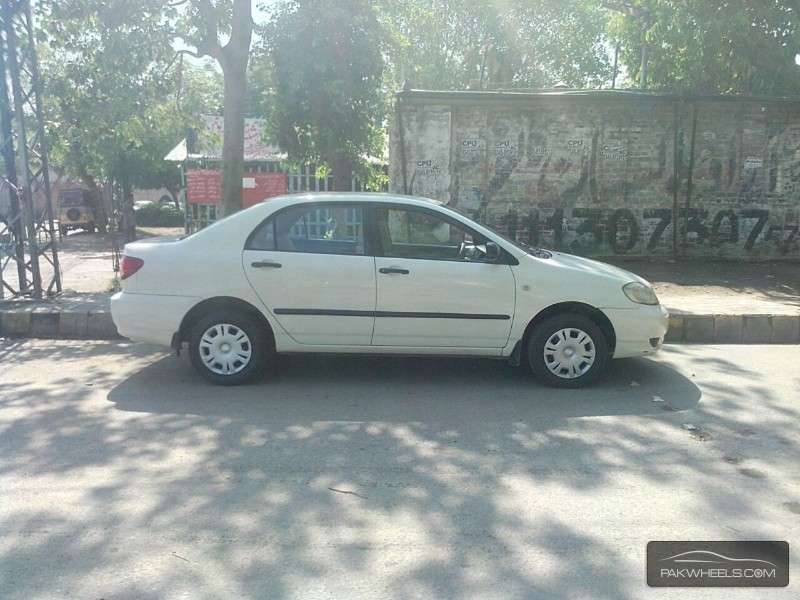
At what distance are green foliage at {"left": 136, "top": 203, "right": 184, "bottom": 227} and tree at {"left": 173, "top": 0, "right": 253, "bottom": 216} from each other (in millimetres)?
21289

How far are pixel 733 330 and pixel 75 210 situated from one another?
77.6 feet

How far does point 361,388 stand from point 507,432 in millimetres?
1552

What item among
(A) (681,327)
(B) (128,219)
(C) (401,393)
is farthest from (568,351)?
(B) (128,219)

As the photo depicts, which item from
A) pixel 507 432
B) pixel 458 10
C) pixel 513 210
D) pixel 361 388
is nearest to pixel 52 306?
pixel 361 388

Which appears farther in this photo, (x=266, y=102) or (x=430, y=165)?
(x=430, y=165)

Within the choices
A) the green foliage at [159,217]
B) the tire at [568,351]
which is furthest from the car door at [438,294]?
the green foliage at [159,217]

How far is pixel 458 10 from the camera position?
27125 mm

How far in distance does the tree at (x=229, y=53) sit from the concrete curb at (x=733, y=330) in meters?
6.01

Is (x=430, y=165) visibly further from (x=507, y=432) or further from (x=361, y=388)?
(x=507, y=432)

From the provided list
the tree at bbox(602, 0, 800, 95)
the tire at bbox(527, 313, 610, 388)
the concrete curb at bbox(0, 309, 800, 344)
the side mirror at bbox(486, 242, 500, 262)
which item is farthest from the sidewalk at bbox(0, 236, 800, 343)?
the tree at bbox(602, 0, 800, 95)

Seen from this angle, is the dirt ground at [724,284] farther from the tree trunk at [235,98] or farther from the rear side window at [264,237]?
the tree trunk at [235,98]

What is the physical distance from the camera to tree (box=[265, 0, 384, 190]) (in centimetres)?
973

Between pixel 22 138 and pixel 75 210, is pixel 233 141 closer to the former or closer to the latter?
pixel 22 138

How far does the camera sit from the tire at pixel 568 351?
608 cm
